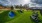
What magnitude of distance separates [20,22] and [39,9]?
1.23 feet

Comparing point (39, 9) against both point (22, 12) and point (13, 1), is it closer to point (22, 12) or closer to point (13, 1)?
point (22, 12)

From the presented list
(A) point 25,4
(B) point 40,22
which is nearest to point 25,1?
(A) point 25,4

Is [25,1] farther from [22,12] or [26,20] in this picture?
[26,20]

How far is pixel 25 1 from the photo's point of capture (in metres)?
1.76

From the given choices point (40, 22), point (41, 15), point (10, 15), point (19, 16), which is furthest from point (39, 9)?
point (10, 15)

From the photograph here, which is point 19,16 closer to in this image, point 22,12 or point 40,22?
point 22,12

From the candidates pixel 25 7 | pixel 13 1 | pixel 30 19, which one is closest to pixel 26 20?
pixel 30 19

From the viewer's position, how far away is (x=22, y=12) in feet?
5.80

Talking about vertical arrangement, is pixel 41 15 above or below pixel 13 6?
below

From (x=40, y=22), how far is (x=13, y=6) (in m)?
0.51

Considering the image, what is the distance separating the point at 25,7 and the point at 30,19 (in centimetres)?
21

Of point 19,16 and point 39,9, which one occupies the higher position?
point 39,9

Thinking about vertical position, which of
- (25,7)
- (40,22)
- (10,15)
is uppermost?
(25,7)

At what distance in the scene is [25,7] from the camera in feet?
5.82
